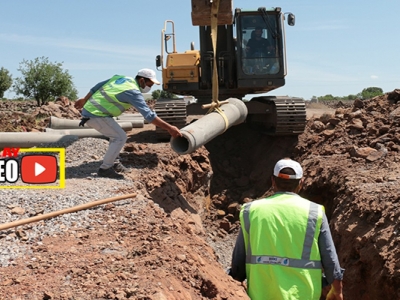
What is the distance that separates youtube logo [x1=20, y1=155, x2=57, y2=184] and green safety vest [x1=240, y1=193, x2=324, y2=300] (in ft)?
16.7

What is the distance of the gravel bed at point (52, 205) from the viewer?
5270 mm

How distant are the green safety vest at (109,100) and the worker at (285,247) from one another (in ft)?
16.4

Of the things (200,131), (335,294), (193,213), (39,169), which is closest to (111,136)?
(200,131)

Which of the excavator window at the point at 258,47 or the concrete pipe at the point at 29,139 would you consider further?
the excavator window at the point at 258,47

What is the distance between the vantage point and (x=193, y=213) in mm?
8914

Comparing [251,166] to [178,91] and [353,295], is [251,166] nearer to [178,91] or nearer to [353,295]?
[178,91]

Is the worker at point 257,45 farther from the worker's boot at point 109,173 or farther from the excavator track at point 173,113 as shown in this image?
the worker's boot at point 109,173

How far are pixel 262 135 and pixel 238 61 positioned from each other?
261cm

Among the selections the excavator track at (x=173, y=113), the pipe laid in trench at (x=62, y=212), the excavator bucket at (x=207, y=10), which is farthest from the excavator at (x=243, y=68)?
the pipe laid in trench at (x=62, y=212)

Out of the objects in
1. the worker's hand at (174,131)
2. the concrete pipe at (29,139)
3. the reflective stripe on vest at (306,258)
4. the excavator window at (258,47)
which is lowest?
the reflective stripe on vest at (306,258)

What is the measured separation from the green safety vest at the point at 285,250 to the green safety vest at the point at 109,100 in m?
5.03

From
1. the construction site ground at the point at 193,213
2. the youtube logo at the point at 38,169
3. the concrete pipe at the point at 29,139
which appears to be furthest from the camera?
the concrete pipe at the point at 29,139

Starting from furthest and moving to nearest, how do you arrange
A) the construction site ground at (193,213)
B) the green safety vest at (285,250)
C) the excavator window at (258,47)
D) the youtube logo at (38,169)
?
the excavator window at (258,47)
the youtube logo at (38,169)
the construction site ground at (193,213)
the green safety vest at (285,250)

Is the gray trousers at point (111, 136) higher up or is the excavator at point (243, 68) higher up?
the excavator at point (243, 68)
